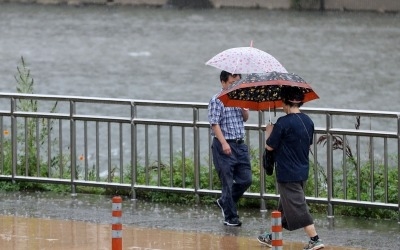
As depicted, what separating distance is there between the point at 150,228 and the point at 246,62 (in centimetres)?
210

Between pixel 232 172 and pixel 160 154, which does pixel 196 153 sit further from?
pixel 232 172

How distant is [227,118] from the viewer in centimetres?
1201

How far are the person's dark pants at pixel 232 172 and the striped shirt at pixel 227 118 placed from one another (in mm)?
113

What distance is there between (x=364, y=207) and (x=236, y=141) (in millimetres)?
1833

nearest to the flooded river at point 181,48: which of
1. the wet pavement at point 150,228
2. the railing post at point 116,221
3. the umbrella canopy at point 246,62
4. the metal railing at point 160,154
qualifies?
the metal railing at point 160,154

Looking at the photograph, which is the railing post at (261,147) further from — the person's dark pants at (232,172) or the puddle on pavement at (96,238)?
the puddle on pavement at (96,238)

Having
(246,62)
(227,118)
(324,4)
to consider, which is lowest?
(227,118)

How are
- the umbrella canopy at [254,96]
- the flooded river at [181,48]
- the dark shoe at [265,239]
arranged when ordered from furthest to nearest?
the flooded river at [181,48] → the dark shoe at [265,239] → the umbrella canopy at [254,96]

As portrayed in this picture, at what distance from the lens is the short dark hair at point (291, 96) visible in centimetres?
1069

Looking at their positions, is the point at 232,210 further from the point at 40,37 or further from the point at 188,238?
the point at 40,37

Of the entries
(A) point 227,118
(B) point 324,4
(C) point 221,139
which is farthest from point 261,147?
(B) point 324,4

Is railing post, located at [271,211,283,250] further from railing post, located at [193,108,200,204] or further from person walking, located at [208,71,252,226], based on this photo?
railing post, located at [193,108,200,204]

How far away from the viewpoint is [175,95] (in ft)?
191

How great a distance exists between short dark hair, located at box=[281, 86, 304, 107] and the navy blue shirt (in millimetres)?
109
